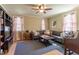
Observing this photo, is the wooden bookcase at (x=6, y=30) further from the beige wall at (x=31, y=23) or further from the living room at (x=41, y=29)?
the beige wall at (x=31, y=23)

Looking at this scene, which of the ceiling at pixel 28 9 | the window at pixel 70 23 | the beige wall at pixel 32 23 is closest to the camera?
the ceiling at pixel 28 9

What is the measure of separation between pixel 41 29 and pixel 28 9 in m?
0.45

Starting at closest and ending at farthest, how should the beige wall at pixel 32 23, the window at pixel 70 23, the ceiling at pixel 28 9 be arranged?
the ceiling at pixel 28 9 → the window at pixel 70 23 → the beige wall at pixel 32 23

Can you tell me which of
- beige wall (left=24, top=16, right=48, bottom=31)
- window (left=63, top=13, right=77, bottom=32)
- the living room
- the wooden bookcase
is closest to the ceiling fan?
the living room

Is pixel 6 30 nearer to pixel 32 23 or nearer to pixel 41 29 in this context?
pixel 32 23

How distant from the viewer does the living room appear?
2.19 metres

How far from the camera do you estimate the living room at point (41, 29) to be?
2.19 m

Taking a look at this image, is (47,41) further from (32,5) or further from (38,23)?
(32,5)

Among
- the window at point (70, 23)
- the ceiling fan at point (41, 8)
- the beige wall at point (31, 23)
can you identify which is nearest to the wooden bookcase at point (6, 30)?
the beige wall at point (31, 23)

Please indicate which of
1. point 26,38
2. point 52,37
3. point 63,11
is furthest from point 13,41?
point 63,11

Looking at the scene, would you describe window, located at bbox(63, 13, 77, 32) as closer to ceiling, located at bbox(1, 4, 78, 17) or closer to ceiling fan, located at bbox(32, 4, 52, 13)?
ceiling, located at bbox(1, 4, 78, 17)

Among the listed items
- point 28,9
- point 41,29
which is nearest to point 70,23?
point 41,29

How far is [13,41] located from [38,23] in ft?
1.99
